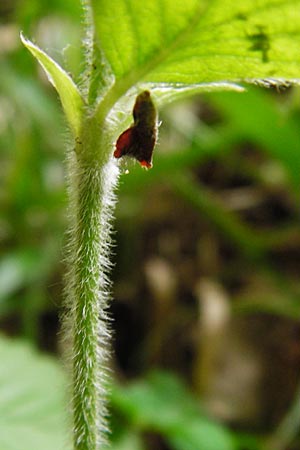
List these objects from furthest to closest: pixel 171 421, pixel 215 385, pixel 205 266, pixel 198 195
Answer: pixel 205 266, pixel 198 195, pixel 215 385, pixel 171 421

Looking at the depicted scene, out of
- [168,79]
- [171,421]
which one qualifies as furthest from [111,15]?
[171,421]

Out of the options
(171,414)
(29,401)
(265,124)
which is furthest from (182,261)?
(29,401)

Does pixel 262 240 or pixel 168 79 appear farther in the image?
pixel 262 240

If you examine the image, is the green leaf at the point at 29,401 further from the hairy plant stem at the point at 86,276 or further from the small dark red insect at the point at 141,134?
the small dark red insect at the point at 141,134

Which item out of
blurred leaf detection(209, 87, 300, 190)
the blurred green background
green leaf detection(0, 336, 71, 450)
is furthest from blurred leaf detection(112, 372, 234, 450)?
blurred leaf detection(209, 87, 300, 190)

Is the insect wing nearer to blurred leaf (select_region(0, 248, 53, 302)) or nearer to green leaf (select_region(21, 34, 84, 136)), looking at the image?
green leaf (select_region(21, 34, 84, 136))

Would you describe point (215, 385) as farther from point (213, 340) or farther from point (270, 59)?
point (270, 59)
